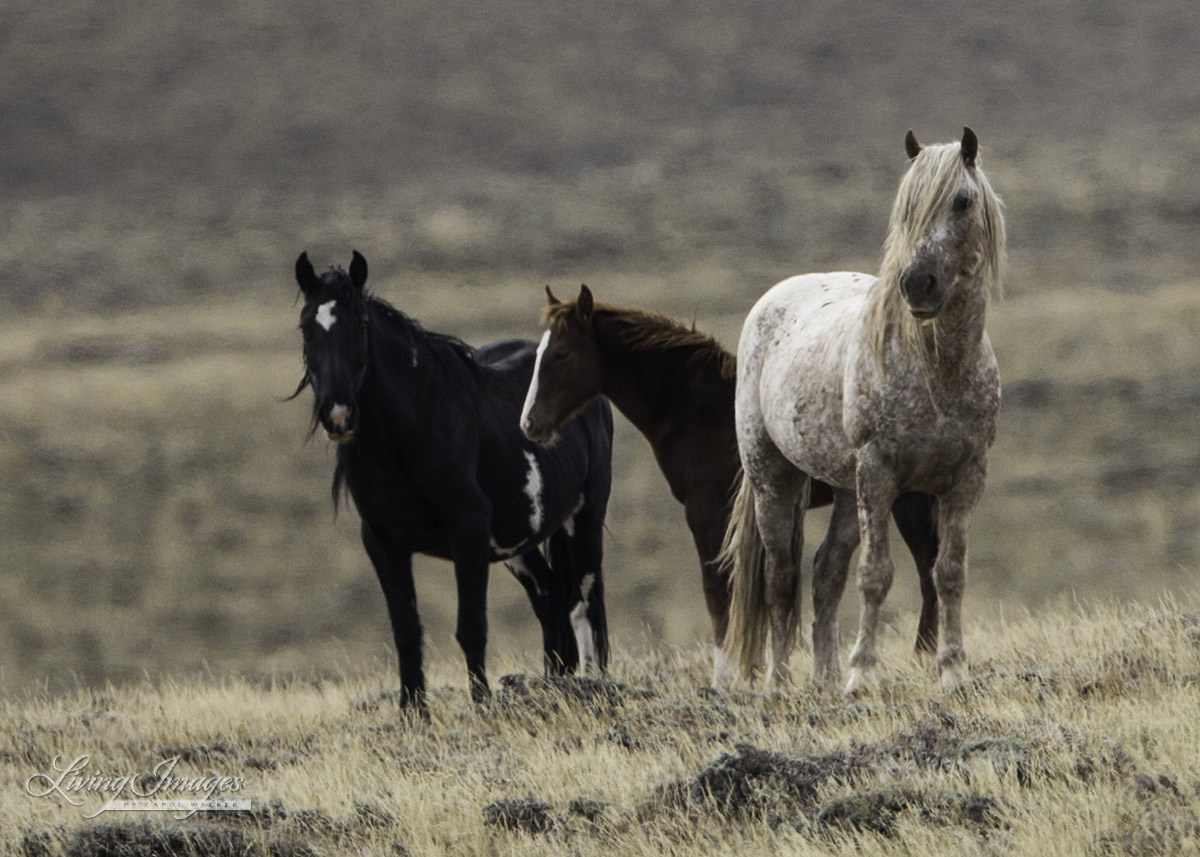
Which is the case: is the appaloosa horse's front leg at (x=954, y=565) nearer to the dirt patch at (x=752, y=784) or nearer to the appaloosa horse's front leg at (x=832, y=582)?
the appaloosa horse's front leg at (x=832, y=582)

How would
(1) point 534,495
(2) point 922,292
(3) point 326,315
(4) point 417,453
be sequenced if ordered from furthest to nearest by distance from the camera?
(1) point 534,495 < (4) point 417,453 < (3) point 326,315 < (2) point 922,292

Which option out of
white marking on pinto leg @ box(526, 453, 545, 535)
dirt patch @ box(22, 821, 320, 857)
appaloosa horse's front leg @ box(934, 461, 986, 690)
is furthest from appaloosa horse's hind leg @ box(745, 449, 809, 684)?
dirt patch @ box(22, 821, 320, 857)

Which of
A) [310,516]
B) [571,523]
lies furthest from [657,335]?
[310,516]

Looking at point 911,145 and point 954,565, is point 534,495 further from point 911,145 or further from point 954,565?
point 911,145

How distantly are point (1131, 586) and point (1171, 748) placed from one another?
17.1 meters

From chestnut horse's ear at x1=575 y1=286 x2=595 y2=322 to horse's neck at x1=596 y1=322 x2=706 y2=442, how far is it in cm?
12

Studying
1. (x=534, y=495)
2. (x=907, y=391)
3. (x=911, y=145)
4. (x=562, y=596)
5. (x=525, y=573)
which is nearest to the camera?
(x=907, y=391)

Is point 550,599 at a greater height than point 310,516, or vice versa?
point 550,599

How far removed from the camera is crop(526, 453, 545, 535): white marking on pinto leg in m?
8.48

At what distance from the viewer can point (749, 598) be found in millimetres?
7816

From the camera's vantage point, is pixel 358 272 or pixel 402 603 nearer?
pixel 358 272

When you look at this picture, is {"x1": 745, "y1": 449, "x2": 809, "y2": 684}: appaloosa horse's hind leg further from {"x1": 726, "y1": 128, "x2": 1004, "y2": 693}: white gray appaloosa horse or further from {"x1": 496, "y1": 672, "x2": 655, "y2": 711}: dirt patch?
{"x1": 496, "y1": 672, "x2": 655, "y2": 711}: dirt patch

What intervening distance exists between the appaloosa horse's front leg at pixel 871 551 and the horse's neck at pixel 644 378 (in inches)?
88.4

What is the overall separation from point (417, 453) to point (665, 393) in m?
1.74
